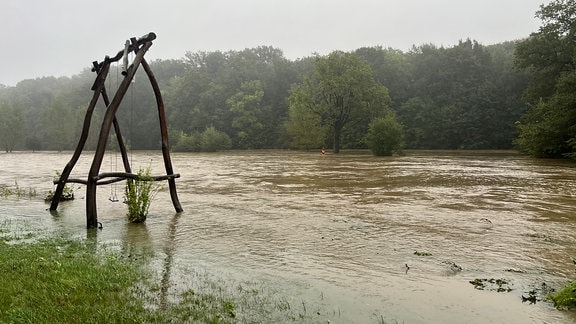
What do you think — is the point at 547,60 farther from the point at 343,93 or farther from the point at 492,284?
the point at 492,284

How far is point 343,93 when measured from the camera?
191 feet

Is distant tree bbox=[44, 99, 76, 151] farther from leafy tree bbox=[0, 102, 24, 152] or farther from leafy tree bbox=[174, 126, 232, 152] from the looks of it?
leafy tree bbox=[174, 126, 232, 152]

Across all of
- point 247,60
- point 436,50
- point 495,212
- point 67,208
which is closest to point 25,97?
point 247,60

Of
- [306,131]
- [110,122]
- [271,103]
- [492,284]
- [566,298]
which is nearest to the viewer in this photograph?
[566,298]

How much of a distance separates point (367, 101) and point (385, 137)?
1615 centimetres

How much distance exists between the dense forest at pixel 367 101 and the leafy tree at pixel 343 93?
30 cm

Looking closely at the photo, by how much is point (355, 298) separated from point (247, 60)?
329ft

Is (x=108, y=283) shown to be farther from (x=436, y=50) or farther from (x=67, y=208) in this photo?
(x=436, y=50)

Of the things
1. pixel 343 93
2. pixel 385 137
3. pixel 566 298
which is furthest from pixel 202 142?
pixel 566 298

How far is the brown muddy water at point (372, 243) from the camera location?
16.8 ft

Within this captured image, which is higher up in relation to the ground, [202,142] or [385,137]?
[385,137]

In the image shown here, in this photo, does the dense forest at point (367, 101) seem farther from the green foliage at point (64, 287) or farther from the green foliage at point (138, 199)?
the green foliage at point (64, 287)

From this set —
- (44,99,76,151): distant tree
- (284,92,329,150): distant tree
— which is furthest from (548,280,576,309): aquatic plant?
(44,99,76,151): distant tree

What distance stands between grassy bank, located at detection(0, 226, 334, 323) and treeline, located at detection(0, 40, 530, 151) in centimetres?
5843
